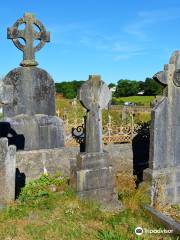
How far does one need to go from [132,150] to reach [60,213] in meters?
4.37

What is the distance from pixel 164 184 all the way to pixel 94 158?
197 cm

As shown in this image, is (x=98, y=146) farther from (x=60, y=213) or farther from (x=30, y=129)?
(x=30, y=129)

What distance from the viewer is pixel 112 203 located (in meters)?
7.54

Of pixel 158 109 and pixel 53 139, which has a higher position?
pixel 158 109

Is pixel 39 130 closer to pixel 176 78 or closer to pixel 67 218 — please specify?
pixel 67 218

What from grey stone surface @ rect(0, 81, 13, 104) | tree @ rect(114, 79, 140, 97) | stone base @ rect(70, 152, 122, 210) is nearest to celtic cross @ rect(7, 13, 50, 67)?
grey stone surface @ rect(0, 81, 13, 104)

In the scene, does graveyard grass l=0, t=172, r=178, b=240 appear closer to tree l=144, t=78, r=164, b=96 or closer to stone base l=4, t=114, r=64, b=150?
stone base l=4, t=114, r=64, b=150

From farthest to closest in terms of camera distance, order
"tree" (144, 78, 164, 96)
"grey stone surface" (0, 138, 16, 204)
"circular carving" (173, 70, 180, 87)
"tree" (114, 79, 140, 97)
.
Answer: "tree" (114, 79, 140, 97) < "tree" (144, 78, 164, 96) < "circular carving" (173, 70, 180, 87) < "grey stone surface" (0, 138, 16, 204)

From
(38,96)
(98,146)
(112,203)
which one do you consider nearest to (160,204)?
(112,203)

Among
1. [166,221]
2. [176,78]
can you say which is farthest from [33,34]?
[166,221]

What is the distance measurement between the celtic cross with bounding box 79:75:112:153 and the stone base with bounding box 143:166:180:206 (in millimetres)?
1495

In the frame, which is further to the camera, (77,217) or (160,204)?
(160,204)

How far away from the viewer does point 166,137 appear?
8.15 m

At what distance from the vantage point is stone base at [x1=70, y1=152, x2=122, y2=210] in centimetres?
736
